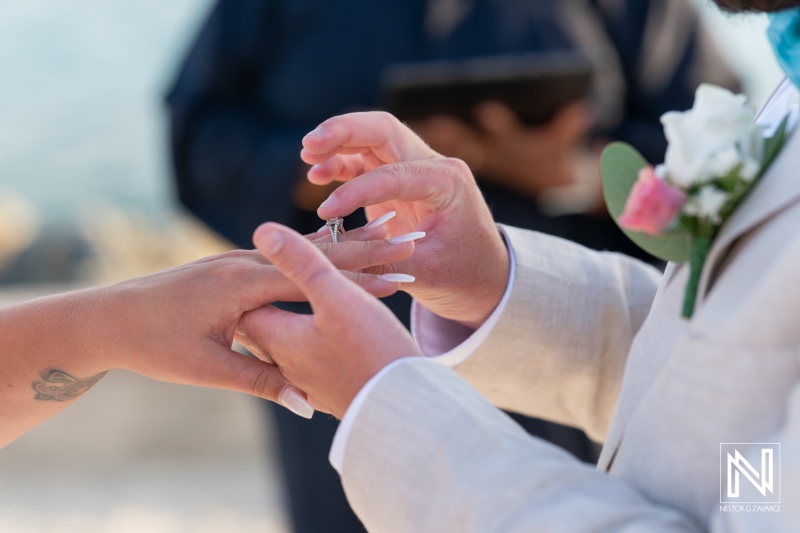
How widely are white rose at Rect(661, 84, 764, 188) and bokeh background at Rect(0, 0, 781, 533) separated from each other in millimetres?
2232

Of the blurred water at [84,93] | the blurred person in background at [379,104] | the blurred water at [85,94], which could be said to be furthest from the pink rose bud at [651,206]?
the blurred water at [85,94]

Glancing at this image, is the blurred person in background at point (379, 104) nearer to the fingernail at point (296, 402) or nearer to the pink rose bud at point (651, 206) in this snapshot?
the fingernail at point (296, 402)

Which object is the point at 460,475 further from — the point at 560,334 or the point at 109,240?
the point at 109,240

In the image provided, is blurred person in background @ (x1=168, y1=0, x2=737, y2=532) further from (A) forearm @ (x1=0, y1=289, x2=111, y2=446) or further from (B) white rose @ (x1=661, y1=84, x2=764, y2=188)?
(B) white rose @ (x1=661, y1=84, x2=764, y2=188)

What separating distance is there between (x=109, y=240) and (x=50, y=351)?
9.70 feet

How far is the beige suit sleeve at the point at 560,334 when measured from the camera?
49.9 inches

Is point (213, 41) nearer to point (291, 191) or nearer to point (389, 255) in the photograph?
point (291, 191)

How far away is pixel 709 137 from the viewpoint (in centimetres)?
80

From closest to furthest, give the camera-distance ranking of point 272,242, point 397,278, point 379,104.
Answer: point 272,242, point 397,278, point 379,104

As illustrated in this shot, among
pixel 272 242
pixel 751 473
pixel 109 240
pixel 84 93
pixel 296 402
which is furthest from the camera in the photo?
pixel 84 93

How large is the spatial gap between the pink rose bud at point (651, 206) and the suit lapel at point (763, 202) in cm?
5

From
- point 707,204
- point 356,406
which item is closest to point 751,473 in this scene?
point 707,204

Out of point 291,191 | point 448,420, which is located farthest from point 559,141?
point 448,420

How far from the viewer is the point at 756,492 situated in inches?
28.0
